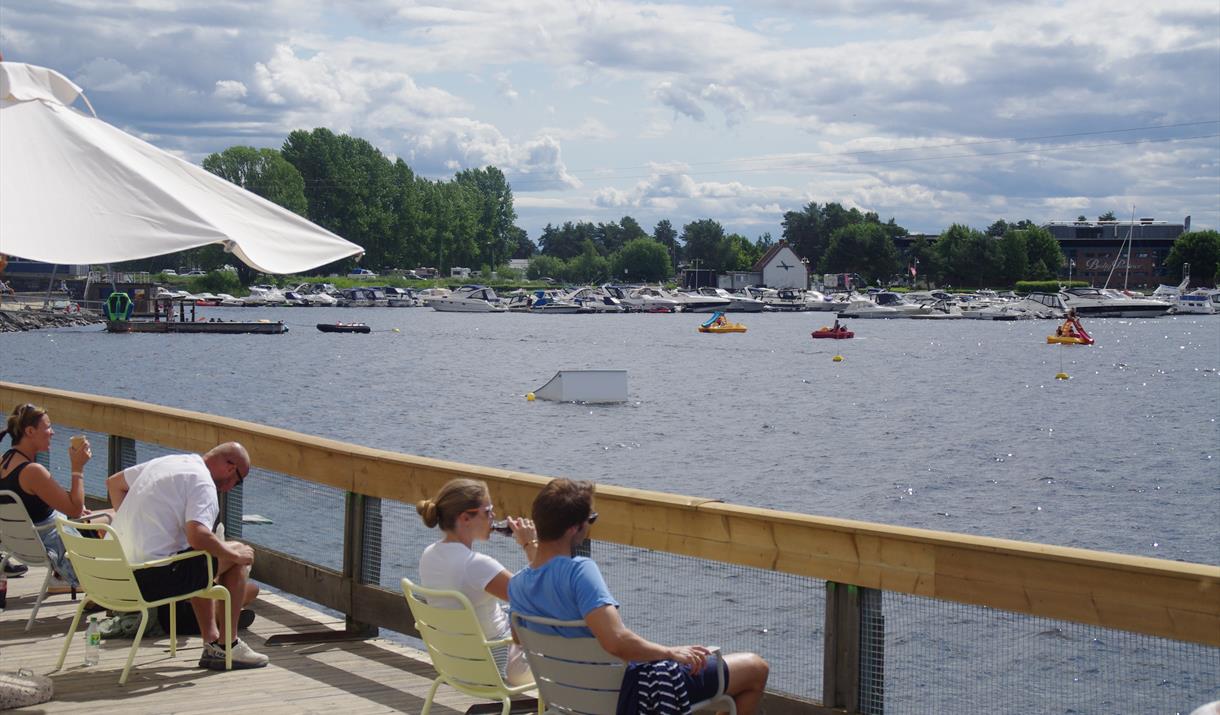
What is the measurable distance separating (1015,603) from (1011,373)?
3006 inches

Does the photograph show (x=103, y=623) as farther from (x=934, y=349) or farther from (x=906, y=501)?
(x=934, y=349)

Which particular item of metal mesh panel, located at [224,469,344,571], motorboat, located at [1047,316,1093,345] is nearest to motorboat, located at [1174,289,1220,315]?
motorboat, located at [1047,316,1093,345]

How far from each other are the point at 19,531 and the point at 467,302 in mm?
147239

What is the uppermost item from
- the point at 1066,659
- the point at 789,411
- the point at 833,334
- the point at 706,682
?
the point at 706,682

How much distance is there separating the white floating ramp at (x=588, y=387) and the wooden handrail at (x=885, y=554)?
45.9 metres

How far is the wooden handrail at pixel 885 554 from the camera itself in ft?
13.9

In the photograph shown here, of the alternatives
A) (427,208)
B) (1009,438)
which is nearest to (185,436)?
(1009,438)

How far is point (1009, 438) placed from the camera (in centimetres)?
4538

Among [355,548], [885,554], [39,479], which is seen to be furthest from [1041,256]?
[885,554]

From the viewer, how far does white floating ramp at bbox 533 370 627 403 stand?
53.4 m

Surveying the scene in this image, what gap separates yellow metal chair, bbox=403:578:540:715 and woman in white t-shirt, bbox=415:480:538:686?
136mm

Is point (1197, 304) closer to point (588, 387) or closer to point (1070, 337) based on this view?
point (1070, 337)

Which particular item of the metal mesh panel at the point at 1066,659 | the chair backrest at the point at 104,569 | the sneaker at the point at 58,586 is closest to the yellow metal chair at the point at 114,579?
the chair backrest at the point at 104,569

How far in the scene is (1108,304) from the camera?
154250 millimetres
